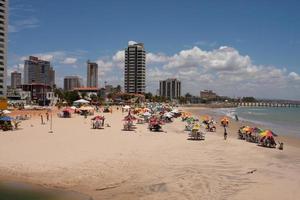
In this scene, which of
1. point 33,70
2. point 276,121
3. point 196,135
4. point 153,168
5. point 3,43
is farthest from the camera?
point 33,70

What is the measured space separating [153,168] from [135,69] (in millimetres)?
147225

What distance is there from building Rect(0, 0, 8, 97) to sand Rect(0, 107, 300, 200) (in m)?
81.4

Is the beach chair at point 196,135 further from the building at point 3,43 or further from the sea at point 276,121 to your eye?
the building at point 3,43

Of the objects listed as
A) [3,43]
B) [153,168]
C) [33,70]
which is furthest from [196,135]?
[33,70]

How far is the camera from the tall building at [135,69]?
160m

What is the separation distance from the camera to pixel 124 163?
50.4 feet

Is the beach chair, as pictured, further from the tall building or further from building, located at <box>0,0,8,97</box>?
the tall building

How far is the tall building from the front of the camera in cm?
16025

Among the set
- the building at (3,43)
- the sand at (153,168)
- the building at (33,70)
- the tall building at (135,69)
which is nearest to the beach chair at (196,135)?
the sand at (153,168)

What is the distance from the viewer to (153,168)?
14461 millimetres

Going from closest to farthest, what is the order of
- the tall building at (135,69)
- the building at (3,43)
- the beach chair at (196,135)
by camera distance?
the beach chair at (196,135) < the building at (3,43) < the tall building at (135,69)

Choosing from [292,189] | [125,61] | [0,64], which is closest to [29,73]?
[125,61]

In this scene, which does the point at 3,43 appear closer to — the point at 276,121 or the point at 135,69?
the point at 135,69

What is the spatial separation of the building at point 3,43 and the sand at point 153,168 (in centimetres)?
8135
